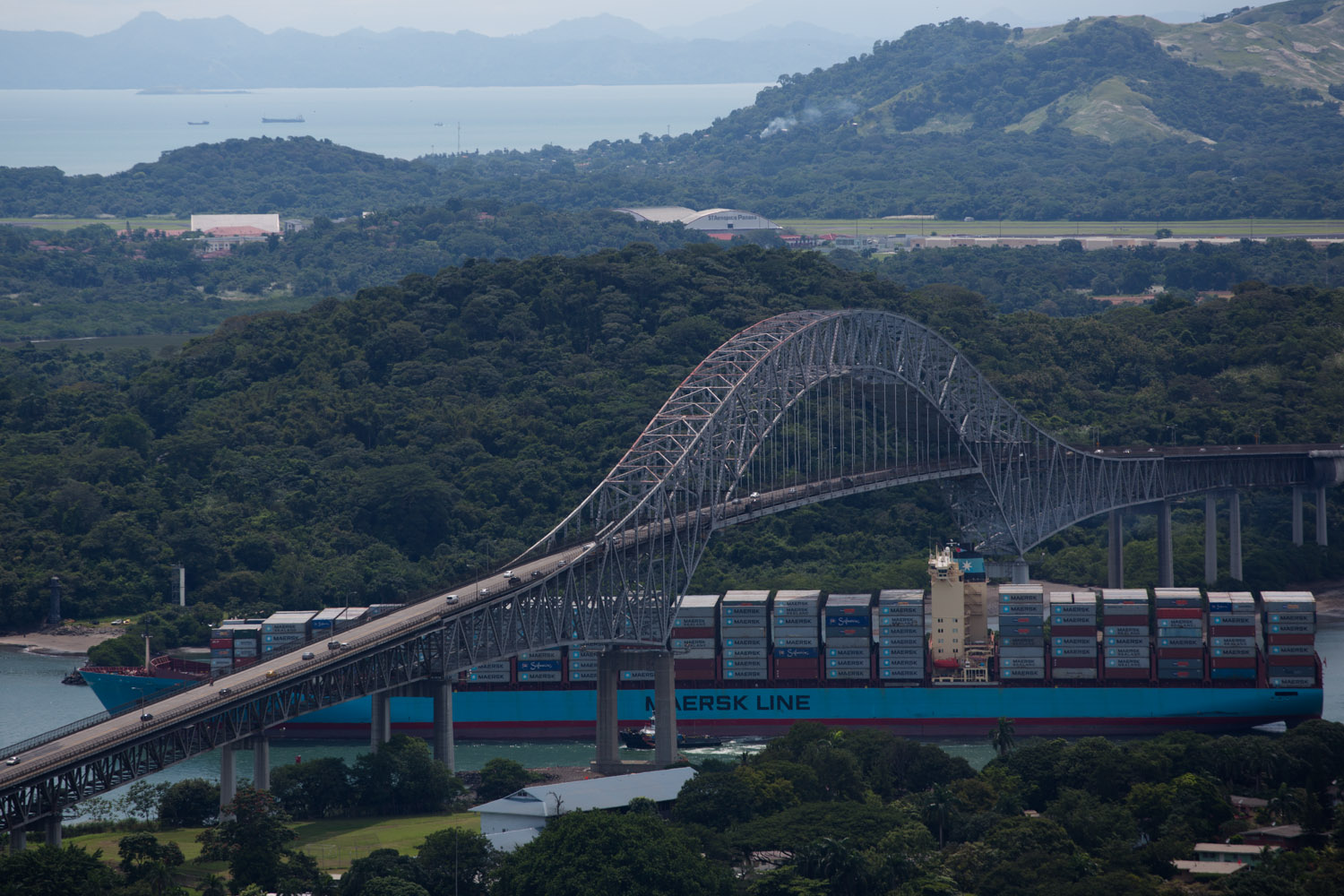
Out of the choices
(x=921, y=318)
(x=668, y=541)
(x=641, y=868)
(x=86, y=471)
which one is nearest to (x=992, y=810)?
(x=641, y=868)

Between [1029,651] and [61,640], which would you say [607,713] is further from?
[61,640]

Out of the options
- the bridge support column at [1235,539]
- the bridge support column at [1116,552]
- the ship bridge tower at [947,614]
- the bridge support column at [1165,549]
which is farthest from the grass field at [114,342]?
the ship bridge tower at [947,614]

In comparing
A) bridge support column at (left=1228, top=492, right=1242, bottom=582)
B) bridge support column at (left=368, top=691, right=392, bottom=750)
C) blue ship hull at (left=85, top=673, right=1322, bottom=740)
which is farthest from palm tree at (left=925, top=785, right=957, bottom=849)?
bridge support column at (left=1228, top=492, right=1242, bottom=582)

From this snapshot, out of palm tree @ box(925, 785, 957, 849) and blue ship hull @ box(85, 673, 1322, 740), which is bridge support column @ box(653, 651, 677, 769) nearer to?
blue ship hull @ box(85, 673, 1322, 740)

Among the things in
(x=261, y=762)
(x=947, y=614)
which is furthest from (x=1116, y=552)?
(x=261, y=762)

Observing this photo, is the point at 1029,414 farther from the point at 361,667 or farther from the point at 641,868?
the point at 641,868

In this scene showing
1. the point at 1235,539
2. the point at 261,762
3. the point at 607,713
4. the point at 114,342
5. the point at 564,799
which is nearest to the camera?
the point at 564,799
